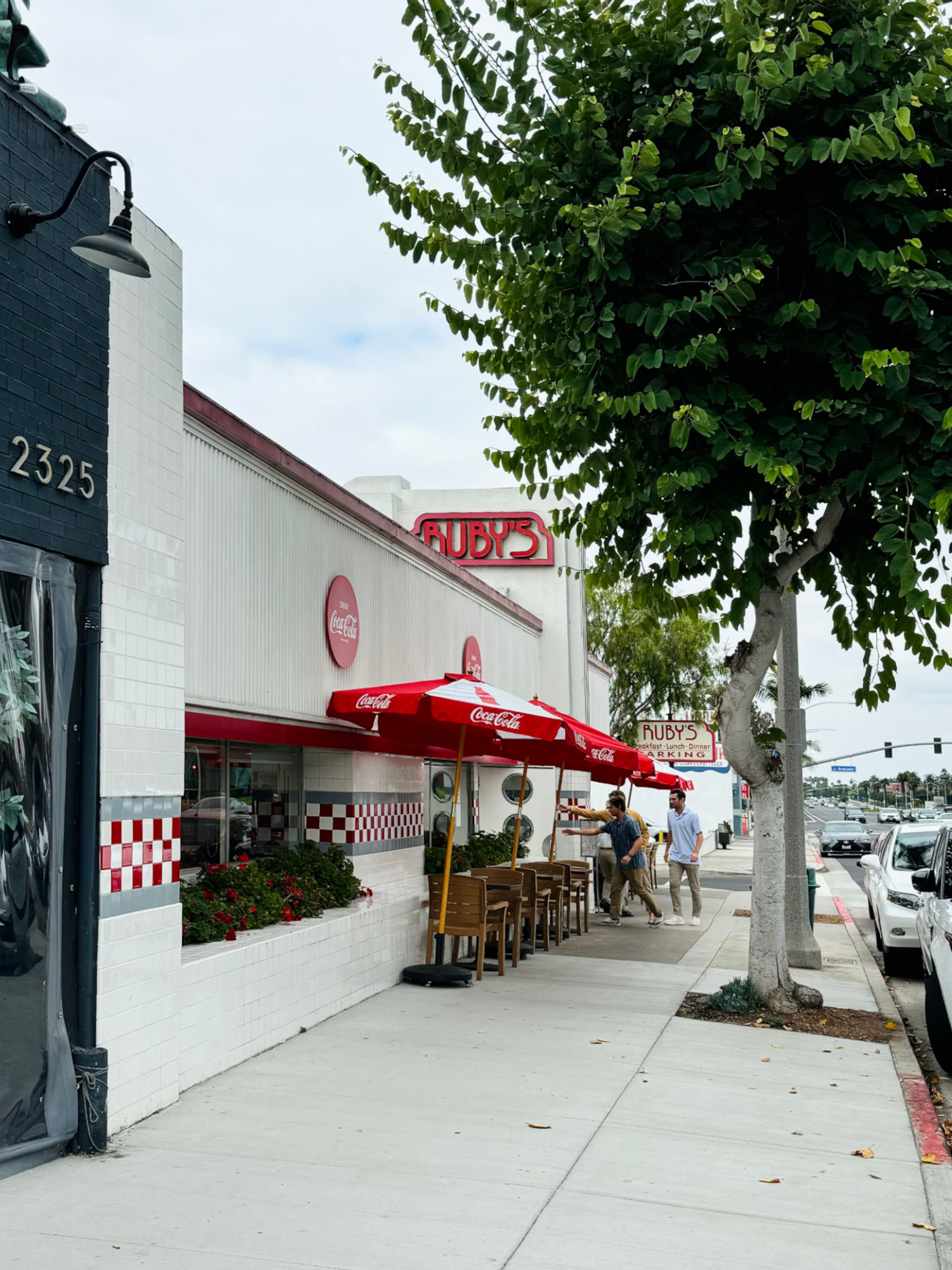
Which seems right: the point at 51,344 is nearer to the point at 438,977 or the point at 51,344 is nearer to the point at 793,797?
the point at 438,977

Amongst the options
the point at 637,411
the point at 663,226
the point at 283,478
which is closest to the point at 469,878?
the point at 283,478

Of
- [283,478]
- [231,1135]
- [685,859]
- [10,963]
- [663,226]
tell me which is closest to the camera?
[10,963]

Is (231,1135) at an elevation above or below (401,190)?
below

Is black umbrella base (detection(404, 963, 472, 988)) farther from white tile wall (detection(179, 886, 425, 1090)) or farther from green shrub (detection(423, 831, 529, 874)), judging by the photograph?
green shrub (detection(423, 831, 529, 874))

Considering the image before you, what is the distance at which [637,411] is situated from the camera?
8.22m

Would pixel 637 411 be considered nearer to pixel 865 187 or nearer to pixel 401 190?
pixel 865 187

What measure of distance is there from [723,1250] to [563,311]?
6477 mm

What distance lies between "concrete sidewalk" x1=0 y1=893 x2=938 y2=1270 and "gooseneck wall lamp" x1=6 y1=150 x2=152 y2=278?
418 centimetres

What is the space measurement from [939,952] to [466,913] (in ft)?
14.2

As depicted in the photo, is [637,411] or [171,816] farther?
[637,411]

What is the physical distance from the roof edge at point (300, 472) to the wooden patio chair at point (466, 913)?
3.67 meters

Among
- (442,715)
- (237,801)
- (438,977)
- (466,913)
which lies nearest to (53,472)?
(237,801)

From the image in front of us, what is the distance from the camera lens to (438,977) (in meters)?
10.6

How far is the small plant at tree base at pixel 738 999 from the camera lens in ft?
32.6
